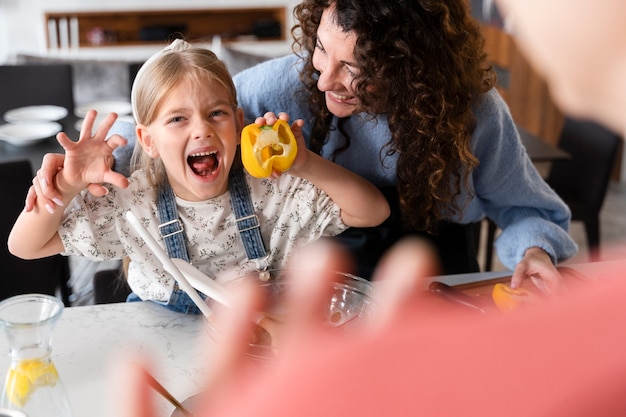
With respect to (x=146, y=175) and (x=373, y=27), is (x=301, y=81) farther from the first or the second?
(x=146, y=175)

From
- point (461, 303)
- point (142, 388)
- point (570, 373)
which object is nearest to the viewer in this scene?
point (570, 373)

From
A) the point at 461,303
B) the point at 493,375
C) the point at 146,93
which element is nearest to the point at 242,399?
the point at 493,375

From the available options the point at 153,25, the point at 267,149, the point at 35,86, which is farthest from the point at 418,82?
the point at 153,25

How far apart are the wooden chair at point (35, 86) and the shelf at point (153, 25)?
86.0 inches

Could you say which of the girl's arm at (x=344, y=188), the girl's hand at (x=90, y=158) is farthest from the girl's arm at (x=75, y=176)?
the girl's arm at (x=344, y=188)

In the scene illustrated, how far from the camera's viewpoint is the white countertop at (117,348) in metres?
1.17

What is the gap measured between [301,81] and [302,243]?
1.21 feet

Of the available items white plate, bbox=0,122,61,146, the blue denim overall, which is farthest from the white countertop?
white plate, bbox=0,122,61,146

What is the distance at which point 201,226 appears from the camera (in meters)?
1.50

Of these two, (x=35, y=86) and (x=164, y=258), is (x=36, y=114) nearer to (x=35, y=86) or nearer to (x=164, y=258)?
(x=35, y=86)

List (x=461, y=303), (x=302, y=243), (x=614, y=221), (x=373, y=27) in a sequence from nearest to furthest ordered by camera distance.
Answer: (x=461, y=303) → (x=373, y=27) → (x=302, y=243) → (x=614, y=221)

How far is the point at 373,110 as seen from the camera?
1491 mm

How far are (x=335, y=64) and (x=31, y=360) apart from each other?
2.61 ft

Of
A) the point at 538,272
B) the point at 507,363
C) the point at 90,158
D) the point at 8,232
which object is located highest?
the point at 507,363
